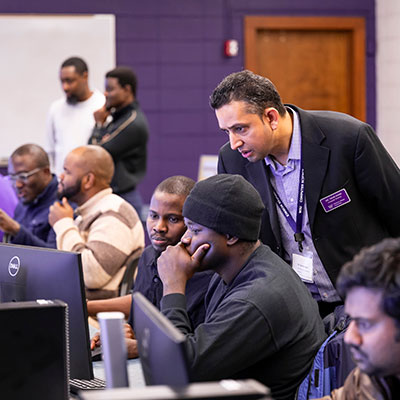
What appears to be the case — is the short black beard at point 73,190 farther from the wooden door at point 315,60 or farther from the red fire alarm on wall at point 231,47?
the wooden door at point 315,60

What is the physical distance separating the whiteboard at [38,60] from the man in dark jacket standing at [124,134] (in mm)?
1534

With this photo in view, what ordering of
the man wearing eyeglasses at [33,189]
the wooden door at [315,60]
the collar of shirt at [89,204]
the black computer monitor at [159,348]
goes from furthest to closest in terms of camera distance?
the wooden door at [315,60] → the man wearing eyeglasses at [33,189] → the collar of shirt at [89,204] → the black computer monitor at [159,348]

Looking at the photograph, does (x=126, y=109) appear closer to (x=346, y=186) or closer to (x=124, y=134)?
(x=124, y=134)

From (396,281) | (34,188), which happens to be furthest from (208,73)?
(396,281)

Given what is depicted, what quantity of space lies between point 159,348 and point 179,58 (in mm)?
6186

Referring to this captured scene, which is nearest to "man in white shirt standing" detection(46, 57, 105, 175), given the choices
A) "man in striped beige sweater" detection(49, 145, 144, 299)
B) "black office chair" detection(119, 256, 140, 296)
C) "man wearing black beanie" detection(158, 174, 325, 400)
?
"man in striped beige sweater" detection(49, 145, 144, 299)

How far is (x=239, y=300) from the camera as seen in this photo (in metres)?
1.87

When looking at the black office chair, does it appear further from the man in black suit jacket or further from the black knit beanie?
the black knit beanie

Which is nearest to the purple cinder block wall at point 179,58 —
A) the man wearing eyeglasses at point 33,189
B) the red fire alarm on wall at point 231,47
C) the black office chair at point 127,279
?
the red fire alarm on wall at point 231,47

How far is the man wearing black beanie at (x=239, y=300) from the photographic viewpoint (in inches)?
71.9

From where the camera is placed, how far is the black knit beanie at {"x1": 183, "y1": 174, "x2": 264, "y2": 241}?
2.02 meters

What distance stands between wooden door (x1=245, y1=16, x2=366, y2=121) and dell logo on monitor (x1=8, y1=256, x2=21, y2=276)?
551 cm

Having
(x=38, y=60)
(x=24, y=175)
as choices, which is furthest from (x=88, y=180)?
(x=38, y=60)

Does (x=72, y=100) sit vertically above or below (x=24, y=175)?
above
